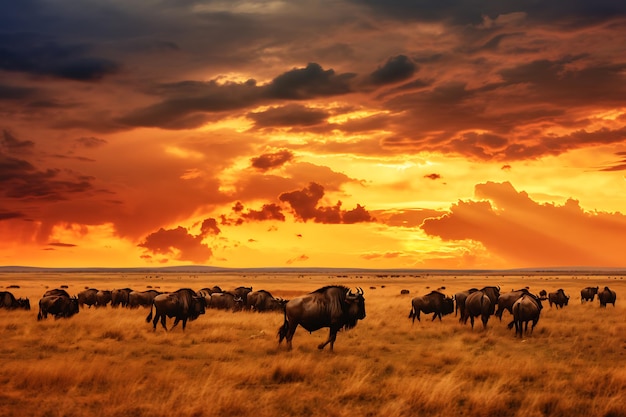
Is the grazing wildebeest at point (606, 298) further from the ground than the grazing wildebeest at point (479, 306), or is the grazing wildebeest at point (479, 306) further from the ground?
the grazing wildebeest at point (479, 306)

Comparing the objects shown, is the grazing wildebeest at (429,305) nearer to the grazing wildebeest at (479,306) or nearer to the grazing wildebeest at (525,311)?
the grazing wildebeest at (479,306)

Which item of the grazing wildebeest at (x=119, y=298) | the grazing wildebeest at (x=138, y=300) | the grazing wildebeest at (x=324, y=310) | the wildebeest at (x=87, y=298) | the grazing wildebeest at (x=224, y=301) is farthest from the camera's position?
the wildebeest at (x=87, y=298)

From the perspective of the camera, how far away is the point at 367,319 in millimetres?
31016

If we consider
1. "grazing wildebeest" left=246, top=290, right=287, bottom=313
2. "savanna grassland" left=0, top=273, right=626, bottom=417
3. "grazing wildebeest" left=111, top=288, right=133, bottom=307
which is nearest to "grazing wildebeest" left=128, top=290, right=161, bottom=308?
"grazing wildebeest" left=111, top=288, right=133, bottom=307

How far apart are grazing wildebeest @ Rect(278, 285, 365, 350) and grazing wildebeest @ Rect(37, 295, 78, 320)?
15721 mm

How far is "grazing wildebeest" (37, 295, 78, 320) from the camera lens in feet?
97.0

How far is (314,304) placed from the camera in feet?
62.8

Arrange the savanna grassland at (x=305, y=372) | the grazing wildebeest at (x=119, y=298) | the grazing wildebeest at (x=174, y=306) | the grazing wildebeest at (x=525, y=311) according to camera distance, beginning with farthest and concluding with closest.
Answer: the grazing wildebeest at (x=119, y=298) < the grazing wildebeest at (x=174, y=306) < the grazing wildebeest at (x=525, y=311) < the savanna grassland at (x=305, y=372)

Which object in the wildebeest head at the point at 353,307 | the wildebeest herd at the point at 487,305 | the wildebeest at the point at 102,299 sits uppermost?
the wildebeest head at the point at 353,307

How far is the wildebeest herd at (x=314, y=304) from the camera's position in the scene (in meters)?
19.2

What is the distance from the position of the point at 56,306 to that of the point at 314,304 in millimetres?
17192

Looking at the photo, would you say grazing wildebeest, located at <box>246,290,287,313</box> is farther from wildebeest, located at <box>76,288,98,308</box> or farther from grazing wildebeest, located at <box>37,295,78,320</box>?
wildebeest, located at <box>76,288,98,308</box>

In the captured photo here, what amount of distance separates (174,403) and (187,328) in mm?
15120

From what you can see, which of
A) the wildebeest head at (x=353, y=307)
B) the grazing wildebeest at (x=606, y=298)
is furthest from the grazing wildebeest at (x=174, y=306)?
the grazing wildebeest at (x=606, y=298)
